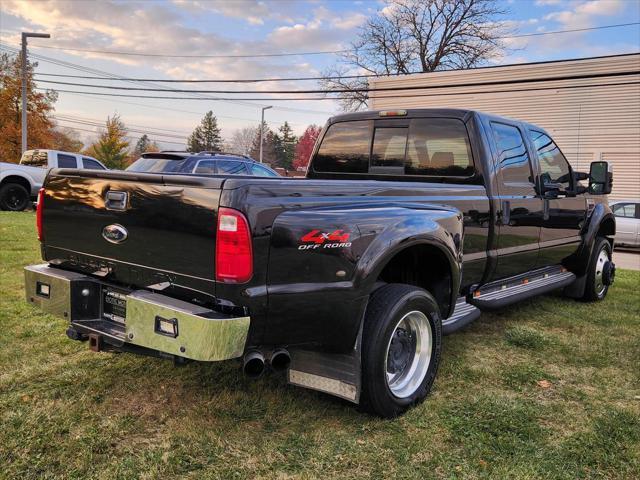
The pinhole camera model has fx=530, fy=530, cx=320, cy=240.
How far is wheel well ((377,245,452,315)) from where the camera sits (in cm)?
361

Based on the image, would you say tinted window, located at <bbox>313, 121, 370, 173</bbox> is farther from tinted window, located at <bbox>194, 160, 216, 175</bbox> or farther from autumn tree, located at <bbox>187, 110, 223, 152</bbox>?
autumn tree, located at <bbox>187, 110, 223, 152</bbox>

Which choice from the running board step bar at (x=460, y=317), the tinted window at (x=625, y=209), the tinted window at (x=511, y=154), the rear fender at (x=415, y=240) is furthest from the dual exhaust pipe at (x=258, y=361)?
the tinted window at (x=625, y=209)

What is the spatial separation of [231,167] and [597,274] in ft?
27.3

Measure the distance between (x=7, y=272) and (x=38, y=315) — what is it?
2250 mm

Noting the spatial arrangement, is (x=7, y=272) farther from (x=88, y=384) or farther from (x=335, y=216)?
(x=335, y=216)

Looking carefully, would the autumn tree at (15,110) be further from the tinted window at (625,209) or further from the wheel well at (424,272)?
the wheel well at (424,272)

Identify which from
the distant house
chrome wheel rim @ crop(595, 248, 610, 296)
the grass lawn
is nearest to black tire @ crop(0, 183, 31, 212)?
the grass lawn

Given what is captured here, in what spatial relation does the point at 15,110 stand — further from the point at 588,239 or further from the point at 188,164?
the point at 588,239

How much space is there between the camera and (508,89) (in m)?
21.2

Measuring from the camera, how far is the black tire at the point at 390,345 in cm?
294

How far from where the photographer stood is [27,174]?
15.3 meters

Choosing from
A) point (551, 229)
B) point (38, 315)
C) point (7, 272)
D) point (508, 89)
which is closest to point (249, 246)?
point (38, 315)

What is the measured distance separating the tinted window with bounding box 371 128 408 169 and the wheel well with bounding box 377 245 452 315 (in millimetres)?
1260

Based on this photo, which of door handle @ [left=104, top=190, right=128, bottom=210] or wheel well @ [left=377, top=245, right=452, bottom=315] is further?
wheel well @ [left=377, top=245, right=452, bottom=315]
